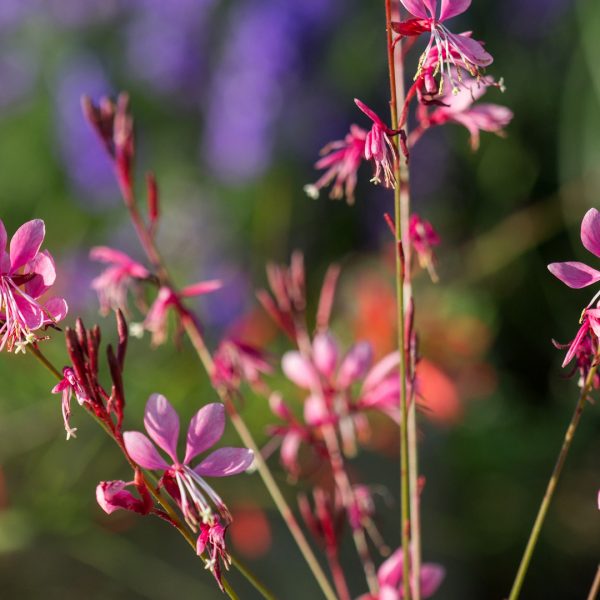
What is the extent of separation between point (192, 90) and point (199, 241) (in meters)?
0.43

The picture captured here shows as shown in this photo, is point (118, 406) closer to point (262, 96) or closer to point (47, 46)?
point (262, 96)

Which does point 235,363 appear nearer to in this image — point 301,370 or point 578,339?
point 301,370

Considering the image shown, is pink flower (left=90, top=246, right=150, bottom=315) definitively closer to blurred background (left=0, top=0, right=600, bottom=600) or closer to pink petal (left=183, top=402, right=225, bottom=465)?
pink petal (left=183, top=402, right=225, bottom=465)

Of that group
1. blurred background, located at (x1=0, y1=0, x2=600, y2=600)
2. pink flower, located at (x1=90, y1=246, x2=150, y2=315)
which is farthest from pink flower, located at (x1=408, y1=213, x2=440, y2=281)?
blurred background, located at (x1=0, y1=0, x2=600, y2=600)

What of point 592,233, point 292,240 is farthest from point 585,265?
point 292,240

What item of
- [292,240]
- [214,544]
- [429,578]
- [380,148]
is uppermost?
[380,148]

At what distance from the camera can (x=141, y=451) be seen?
0.37 meters

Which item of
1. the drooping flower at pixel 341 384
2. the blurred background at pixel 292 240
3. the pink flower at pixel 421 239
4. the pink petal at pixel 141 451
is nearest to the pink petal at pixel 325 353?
the drooping flower at pixel 341 384

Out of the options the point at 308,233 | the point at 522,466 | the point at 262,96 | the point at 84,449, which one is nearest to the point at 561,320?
the point at 522,466

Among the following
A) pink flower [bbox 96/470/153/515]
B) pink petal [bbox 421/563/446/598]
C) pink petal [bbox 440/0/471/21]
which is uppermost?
pink petal [bbox 440/0/471/21]

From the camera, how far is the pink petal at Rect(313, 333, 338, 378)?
566mm

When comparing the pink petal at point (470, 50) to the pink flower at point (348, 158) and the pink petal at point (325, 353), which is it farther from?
the pink petal at point (325, 353)

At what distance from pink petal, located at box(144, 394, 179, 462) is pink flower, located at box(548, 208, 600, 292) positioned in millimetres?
153

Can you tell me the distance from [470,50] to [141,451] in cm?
20
